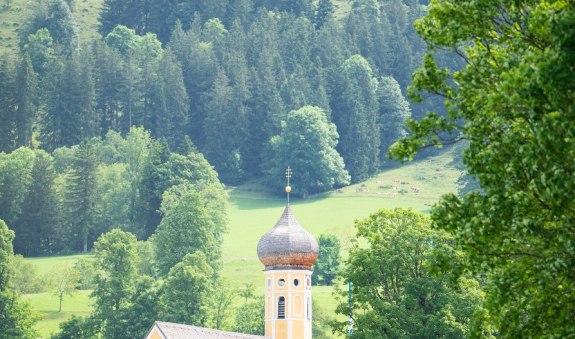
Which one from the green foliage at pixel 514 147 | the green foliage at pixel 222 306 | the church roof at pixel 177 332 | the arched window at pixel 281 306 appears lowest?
the green foliage at pixel 222 306

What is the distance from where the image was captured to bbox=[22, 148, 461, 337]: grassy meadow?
Answer: 5458 inches

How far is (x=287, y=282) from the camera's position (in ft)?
300

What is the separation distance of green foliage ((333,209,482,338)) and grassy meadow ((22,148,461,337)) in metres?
53.0

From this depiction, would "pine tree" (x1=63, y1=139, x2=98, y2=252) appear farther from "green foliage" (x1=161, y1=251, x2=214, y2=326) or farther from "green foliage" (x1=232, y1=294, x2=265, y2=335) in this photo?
"green foliage" (x1=232, y1=294, x2=265, y2=335)

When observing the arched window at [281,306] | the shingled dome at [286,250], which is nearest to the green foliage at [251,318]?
the shingled dome at [286,250]

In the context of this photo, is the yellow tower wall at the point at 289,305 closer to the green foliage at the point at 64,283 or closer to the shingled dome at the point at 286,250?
the shingled dome at the point at 286,250

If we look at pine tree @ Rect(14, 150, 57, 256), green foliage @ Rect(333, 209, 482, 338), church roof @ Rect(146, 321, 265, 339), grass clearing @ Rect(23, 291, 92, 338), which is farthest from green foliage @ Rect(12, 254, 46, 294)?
green foliage @ Rect(333, 209, 482, 338)

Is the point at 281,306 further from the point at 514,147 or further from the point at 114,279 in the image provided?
the point at 514,147

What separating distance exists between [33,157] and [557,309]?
164 m

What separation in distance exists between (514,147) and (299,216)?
145m

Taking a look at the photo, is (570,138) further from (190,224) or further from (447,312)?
(190,224)

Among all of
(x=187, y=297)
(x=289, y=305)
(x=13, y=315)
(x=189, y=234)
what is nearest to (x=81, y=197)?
(x=189, y=234)

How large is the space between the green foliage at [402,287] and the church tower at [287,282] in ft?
59.0

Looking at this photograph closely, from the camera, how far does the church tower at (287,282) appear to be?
298ft
